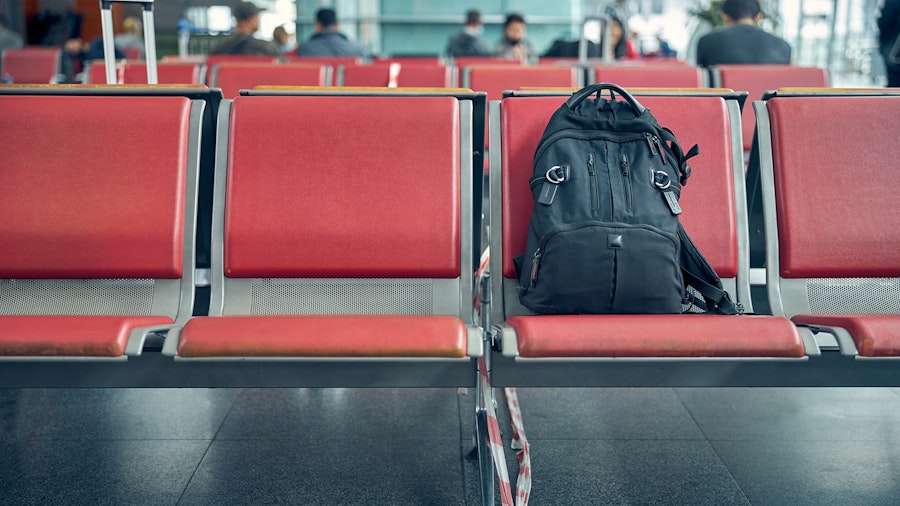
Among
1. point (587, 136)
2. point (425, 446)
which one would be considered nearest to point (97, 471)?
point (425, 446)

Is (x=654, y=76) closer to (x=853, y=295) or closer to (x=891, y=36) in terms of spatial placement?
(x=853, y=295)

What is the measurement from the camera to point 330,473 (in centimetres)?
203

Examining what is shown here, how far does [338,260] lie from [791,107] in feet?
4.05

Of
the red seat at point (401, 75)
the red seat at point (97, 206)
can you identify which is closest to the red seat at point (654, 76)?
the red seat at point (401, 75)

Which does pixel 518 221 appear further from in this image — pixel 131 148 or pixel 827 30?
pixel 827 30

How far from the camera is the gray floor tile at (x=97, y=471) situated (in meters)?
1.91

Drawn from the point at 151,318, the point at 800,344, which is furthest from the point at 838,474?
the point at 151,318

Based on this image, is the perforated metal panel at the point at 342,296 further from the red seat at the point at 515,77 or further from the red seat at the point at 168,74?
the red seat at the point at 168,74

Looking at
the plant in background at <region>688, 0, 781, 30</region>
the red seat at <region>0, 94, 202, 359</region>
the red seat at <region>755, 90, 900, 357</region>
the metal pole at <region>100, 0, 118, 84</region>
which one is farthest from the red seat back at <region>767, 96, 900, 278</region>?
the plant in background at <region>688, 0, 781, 30</region>

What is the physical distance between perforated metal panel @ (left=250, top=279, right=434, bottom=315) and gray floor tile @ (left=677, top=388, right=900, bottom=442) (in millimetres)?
963

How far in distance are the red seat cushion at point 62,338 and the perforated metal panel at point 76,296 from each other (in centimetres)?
35

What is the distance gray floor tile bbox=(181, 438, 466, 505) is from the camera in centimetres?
191

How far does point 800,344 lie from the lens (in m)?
1.60

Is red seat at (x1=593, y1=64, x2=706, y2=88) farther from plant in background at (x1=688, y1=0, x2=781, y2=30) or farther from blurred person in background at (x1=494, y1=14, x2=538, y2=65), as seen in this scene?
plant in background at (x1=688, y1=0, x2=781, y2=30)
